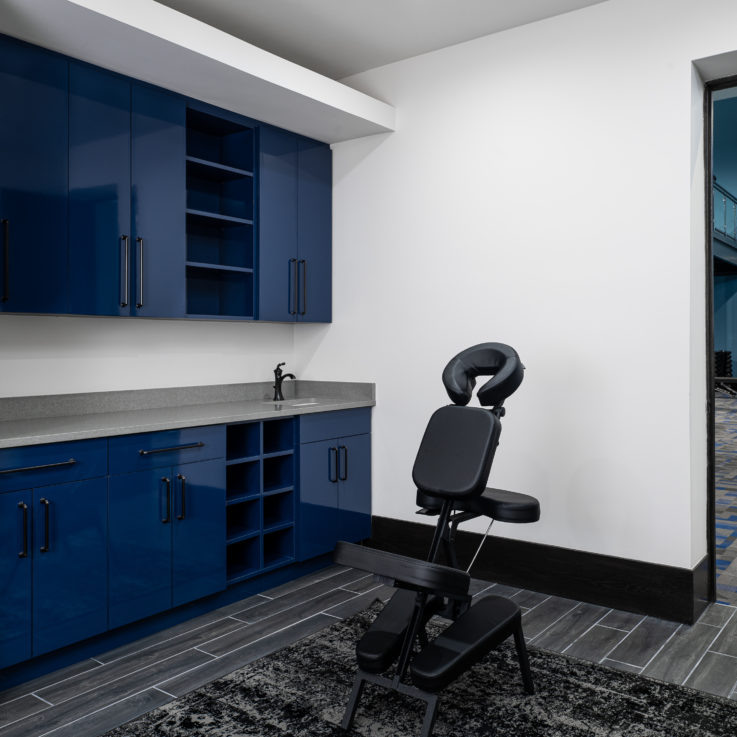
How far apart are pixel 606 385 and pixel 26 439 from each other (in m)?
2.67

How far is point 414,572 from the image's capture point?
219 cm

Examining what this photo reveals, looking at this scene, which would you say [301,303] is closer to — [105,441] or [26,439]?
[105,441]

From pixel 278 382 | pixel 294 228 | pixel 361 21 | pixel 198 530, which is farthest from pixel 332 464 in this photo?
pixel 361 21

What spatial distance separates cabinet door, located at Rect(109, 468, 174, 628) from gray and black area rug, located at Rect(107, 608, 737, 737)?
60 centimetres

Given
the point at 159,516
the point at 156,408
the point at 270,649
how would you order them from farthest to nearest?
the point at 156,408 < the point at 159,516 < the point at 270,649

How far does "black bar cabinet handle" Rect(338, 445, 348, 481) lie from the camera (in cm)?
427

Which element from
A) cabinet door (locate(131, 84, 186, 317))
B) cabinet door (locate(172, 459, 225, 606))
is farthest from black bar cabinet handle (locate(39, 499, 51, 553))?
cabinet door (locate(131, 84, 186, 317))

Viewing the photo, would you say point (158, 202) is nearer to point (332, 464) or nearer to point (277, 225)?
point (277, 225)

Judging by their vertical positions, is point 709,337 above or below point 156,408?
above

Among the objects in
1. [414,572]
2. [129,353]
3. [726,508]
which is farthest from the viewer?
[726,508]

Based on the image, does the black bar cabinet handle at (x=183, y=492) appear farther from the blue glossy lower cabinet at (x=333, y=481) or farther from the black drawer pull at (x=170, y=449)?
the blue glossy lower cabinet at (x=333, y=481)

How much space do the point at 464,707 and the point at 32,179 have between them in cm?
275

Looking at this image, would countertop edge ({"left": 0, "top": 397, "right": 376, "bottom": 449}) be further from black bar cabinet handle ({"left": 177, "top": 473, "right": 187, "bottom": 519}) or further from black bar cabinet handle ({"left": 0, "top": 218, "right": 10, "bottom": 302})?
black bar cabinet handle ({"left": 0, "top": 218, "right": 10, "bottom": 302})

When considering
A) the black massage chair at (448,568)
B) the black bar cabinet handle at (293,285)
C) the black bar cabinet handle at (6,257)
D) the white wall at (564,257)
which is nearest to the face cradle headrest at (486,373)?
the black massage chair at (448,568)
